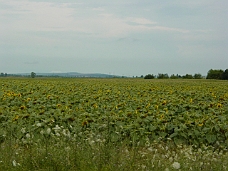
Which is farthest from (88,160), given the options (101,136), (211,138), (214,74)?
(214,74)

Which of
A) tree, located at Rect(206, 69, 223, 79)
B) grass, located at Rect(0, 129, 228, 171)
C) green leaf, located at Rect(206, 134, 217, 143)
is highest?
tree, located at Rect(206, 69, 223, 79)

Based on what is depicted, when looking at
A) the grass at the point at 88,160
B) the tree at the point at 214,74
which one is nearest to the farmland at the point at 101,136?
the grass at the point at 88,160

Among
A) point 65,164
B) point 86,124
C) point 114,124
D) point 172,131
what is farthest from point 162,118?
point 65,164

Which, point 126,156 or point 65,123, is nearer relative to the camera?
point 126,156

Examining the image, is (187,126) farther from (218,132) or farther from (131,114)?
(131,114)

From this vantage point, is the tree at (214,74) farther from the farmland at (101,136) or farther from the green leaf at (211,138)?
the green leaf at (211,138)

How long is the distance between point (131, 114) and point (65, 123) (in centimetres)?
177

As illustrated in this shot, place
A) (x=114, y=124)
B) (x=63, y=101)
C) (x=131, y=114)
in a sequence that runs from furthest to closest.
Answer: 1. (x=63, y=101)
2. (x=131, y=114)
3. (x=114, y=124)

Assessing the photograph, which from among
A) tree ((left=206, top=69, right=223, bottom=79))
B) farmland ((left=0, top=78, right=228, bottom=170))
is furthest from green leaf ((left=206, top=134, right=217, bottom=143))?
tree ((left=206, top=69, right=223, bottom=79))

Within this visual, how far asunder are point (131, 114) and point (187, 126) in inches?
60.9

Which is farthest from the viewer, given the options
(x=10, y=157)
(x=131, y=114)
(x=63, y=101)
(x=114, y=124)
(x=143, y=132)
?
(x=63, y=101)

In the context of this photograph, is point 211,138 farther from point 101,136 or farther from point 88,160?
point 88,160

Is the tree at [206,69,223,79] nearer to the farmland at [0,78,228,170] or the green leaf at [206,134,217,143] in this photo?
the farmland at [0,78,228,170]

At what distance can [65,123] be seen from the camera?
25.2 feet
